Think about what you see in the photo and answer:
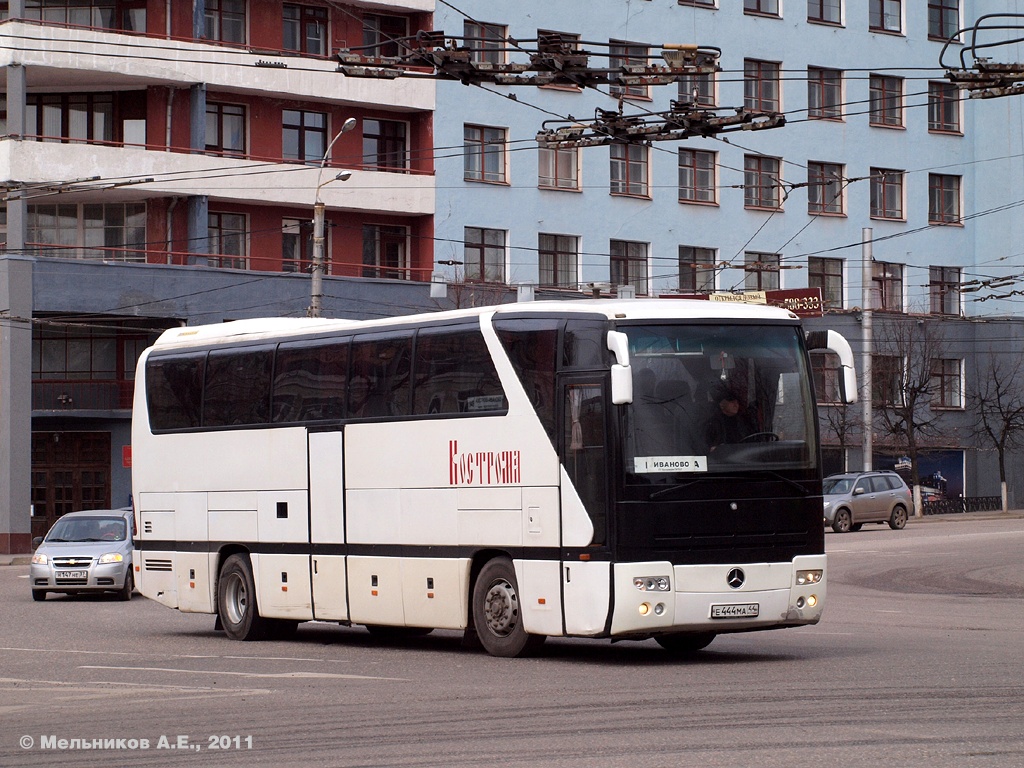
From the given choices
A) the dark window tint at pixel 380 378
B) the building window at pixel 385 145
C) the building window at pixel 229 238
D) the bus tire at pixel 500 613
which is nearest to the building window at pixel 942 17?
the building window at pixel 385 145

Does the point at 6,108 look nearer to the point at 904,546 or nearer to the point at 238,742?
the point at 904,546

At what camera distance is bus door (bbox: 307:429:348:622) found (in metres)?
19.0

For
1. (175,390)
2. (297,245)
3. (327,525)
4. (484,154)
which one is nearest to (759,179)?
(484,154)

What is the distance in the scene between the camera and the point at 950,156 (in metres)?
67.9

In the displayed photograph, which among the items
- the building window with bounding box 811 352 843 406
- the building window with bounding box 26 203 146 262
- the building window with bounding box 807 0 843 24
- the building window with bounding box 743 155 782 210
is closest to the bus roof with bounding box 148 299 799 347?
the building window with bounding box 26 203 146 262

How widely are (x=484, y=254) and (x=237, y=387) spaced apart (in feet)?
120

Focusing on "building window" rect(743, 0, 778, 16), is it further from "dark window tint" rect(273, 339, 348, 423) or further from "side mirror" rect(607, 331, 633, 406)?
"side mirror" rect(607, 331, 633, 406)

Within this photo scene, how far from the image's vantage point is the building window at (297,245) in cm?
5316

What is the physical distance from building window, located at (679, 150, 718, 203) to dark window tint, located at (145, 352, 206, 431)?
4071 cm

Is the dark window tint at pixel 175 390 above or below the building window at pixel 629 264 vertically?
below

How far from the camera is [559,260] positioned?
58.7 m

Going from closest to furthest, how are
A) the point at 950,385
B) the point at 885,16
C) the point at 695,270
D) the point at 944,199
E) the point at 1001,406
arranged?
the point at 695,270
the point at 1001,406
the point at 885,16
the point at 944,199
the point at 950,385

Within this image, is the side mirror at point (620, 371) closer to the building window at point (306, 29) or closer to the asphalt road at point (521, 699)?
the asphalt road at point (521, 699)

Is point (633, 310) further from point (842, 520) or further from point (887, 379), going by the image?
point (887, 379)
